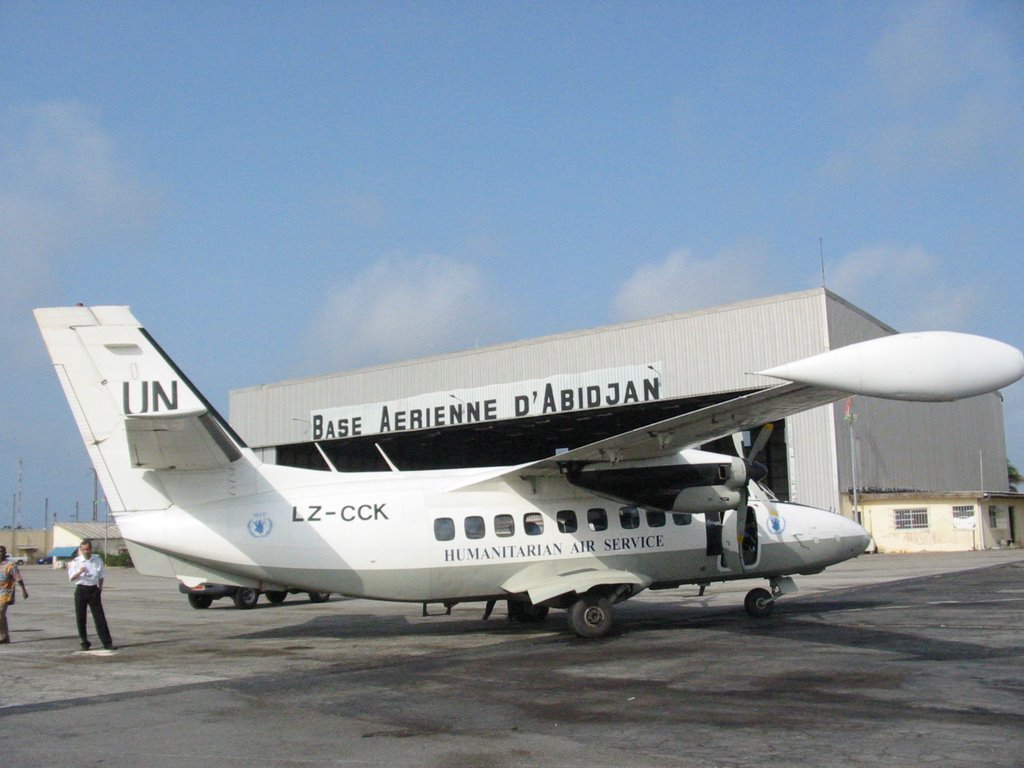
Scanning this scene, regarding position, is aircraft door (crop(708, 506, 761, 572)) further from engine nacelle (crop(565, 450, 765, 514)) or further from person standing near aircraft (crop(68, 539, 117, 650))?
person standing near aircraft (crop(68, 539, 117, 650))

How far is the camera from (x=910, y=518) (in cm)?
4588

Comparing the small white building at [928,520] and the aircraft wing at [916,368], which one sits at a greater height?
the aircraft wing at [916,368]

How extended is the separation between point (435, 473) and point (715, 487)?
4.78 meters

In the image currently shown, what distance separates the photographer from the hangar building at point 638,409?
43.9 meters

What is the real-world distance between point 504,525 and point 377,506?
2148 mm

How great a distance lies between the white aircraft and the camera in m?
14.4

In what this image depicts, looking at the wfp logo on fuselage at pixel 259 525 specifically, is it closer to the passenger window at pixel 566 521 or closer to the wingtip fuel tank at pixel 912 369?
the passenger window at pixel 566 521

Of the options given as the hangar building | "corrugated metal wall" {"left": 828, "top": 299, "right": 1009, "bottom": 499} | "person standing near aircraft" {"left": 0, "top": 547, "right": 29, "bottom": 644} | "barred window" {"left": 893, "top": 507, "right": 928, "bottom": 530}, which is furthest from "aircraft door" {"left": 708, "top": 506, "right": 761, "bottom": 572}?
"barred window" {"left": 893, "top": 507, "right": 928, "bottom": 530}

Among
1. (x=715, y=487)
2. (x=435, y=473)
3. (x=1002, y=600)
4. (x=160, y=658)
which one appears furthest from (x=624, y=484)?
(x=1002, y=600)

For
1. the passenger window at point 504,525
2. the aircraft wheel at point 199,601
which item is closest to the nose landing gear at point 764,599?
the passenger window at point 504,525

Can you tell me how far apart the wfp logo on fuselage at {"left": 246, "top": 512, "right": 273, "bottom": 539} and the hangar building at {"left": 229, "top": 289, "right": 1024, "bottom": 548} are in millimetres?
28791

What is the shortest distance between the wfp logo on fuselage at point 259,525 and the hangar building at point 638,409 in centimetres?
2879

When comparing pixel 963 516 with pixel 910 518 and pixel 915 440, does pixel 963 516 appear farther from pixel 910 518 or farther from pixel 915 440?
pixel 915 440

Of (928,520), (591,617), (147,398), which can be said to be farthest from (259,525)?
(928,520)
